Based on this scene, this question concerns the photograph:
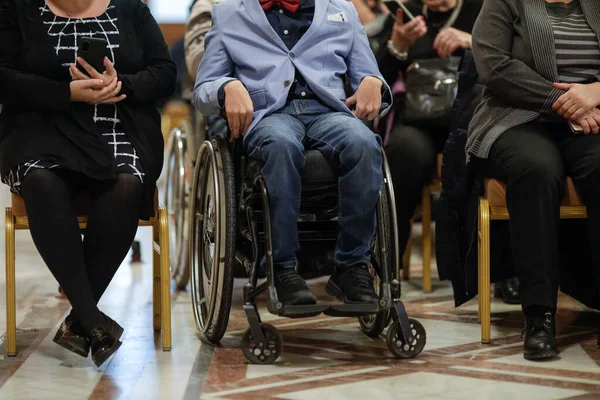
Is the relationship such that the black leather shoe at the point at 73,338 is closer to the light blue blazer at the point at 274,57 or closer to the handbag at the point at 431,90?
the light blue blazer at the point at 274,57

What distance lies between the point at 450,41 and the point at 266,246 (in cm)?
145

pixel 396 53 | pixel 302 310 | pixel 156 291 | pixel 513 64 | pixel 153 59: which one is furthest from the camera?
pixel 396 53

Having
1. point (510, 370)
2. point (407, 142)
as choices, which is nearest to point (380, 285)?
point (510, 370)

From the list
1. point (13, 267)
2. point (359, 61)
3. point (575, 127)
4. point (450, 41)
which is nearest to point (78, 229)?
point (13, 267)

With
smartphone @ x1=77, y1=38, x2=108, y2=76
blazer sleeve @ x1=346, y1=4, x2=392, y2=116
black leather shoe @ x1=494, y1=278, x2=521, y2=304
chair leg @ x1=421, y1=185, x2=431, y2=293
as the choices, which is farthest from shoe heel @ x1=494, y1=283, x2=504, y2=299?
smartphone @ x1=77, y1=38, x2=108, y2=76

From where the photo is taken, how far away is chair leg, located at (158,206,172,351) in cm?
270

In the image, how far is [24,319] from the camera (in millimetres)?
3203

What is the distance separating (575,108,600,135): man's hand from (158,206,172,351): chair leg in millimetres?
1156

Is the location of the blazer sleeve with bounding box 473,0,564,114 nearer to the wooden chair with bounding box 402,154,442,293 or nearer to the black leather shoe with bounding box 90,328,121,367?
the wooden chair with bounding box 402,154,442,293

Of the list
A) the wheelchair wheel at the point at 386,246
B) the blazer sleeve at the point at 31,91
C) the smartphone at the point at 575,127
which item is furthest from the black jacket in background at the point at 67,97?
the smartphone at the point at 575,127

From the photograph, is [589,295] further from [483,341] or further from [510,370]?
[510,370]

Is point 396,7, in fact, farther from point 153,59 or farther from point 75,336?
point 75,336

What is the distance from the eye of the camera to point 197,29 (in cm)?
358

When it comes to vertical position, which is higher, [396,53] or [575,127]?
[396,53]
